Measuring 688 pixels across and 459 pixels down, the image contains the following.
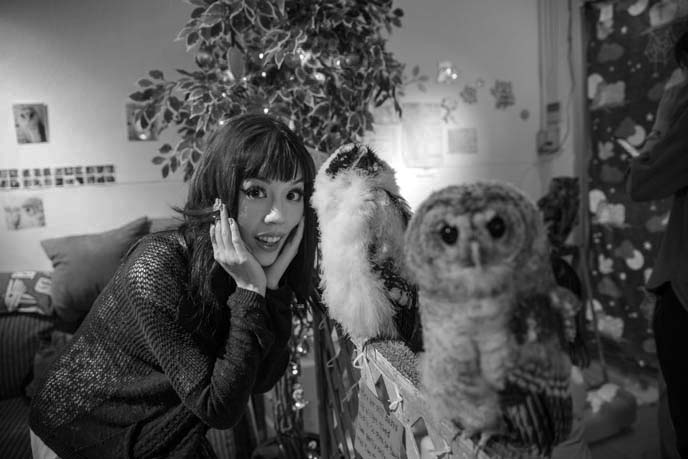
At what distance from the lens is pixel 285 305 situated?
988 mm

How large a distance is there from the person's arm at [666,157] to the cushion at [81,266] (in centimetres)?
193

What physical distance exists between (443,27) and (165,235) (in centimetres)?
260

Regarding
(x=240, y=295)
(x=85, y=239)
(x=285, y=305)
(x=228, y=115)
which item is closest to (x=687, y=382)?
(x=285, y=305)

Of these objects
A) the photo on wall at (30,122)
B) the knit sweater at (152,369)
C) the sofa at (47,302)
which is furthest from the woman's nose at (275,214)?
the photo on wall at (30,122)

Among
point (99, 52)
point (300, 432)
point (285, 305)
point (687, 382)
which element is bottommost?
point (300, 432)

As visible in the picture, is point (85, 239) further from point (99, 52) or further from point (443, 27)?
point (443, 27)

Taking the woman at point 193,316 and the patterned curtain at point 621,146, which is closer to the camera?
the woman at point 193,316

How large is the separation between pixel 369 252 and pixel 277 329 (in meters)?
0.40

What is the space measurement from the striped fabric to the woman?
75 cm

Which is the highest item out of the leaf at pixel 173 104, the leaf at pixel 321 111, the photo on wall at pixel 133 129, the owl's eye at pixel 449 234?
the photo on wall at pixel 133 129

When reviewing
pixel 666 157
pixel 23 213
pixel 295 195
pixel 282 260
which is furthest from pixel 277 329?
pixel 23 213

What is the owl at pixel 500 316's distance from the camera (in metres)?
0.37

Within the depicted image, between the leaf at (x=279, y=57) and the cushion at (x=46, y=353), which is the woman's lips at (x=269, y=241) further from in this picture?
the cushion at (x=46, y=353)

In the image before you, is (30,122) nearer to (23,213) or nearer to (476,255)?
(23,213)
